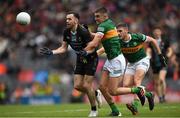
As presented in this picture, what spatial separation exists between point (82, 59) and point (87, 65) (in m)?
0.20

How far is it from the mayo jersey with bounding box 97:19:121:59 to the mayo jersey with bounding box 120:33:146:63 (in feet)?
4.38

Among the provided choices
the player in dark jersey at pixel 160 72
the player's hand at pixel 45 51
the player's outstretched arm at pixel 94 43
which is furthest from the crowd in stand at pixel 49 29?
the player's outstretched arm at pixel 94 43

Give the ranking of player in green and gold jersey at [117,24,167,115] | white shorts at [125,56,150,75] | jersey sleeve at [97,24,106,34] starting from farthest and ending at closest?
white shorts at [125,56,150,75], player in green and gold jersey at [117,24,167,115], jersey sleeve at [97,24,106,34]

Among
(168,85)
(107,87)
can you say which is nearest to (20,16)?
(107,87)

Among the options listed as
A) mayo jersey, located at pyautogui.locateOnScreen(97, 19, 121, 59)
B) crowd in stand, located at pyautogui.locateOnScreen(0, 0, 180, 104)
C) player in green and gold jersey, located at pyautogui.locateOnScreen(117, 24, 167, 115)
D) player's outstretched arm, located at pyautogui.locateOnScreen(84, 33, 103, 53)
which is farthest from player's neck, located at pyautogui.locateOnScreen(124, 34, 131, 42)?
crowd in stand, located at pyautogui.locateOnScreen(0, 0, 180, 104)

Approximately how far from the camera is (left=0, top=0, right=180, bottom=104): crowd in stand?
3088 centimetres

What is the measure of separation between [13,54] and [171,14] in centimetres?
841

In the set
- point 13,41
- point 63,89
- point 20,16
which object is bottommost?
point 63,89

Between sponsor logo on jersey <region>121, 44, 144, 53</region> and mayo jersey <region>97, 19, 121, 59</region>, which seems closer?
mayo jersey <region>97, 19, 121, 59</region>

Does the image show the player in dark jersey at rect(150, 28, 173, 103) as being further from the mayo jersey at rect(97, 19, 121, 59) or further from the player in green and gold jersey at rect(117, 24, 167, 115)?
the mayo jersey at rect(97, 19, 121, 59)

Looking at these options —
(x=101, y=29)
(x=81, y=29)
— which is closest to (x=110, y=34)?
(x=101, y=29)

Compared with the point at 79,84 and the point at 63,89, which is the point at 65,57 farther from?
the point at 79,84

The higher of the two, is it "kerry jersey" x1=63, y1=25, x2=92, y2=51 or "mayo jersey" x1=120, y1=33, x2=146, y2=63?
"kerry jersey" x1=63, y1=25, x2=92, y2=51

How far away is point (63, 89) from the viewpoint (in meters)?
29.5
